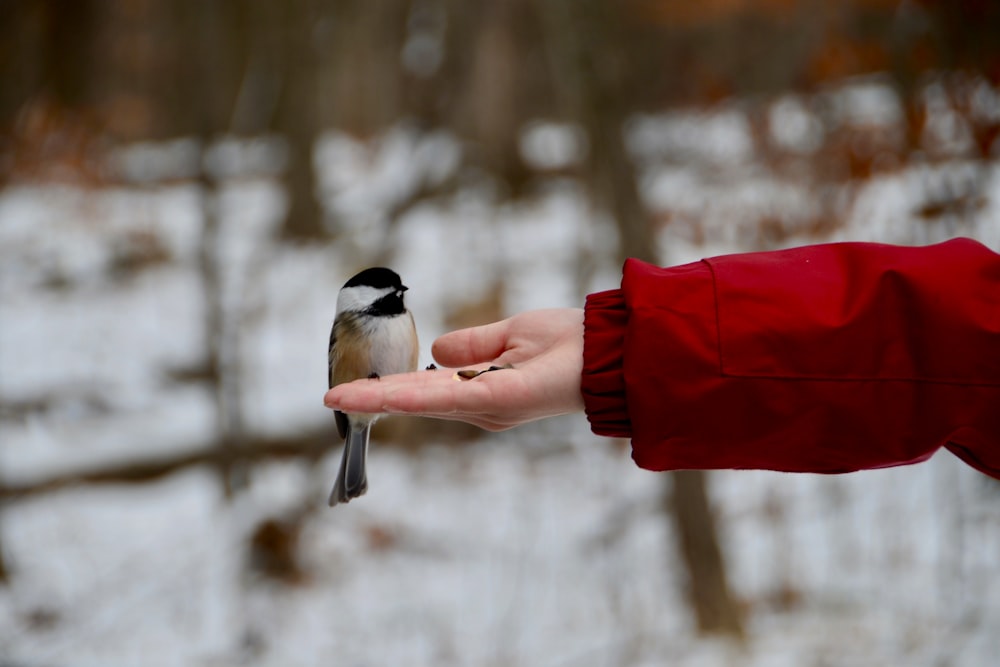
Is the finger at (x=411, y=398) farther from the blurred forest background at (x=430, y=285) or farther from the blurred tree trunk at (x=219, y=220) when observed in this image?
the blurred tree trunk at (x=219, y=220)

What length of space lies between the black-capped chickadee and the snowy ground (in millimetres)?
2152

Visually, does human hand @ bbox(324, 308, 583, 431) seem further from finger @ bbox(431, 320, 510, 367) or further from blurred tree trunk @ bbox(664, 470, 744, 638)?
blurred tree trunk @ bbox(664, 470, 744, 638)

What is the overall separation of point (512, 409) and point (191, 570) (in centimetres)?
296

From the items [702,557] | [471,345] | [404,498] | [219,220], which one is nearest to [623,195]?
[702,557]

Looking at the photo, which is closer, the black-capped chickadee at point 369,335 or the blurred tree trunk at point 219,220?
the black-capped chickadee at point 369,335

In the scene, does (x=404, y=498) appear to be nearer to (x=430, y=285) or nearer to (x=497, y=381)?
(x=430, y=285)

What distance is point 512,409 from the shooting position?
1481 mm

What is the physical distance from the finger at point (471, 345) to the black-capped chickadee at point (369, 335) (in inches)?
2.7

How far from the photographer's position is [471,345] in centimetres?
170

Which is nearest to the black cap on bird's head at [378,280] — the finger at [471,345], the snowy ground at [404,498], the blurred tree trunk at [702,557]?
the finger at [471,345]

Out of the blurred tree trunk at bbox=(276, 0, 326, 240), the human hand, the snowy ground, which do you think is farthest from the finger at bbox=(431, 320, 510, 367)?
the blurred tree trunk at bbox=(276, 0, 326, 240)

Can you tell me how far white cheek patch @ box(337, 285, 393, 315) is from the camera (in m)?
1.60

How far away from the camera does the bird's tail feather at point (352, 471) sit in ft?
5.74

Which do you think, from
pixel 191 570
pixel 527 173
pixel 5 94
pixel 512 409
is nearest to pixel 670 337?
pixel 512 409
